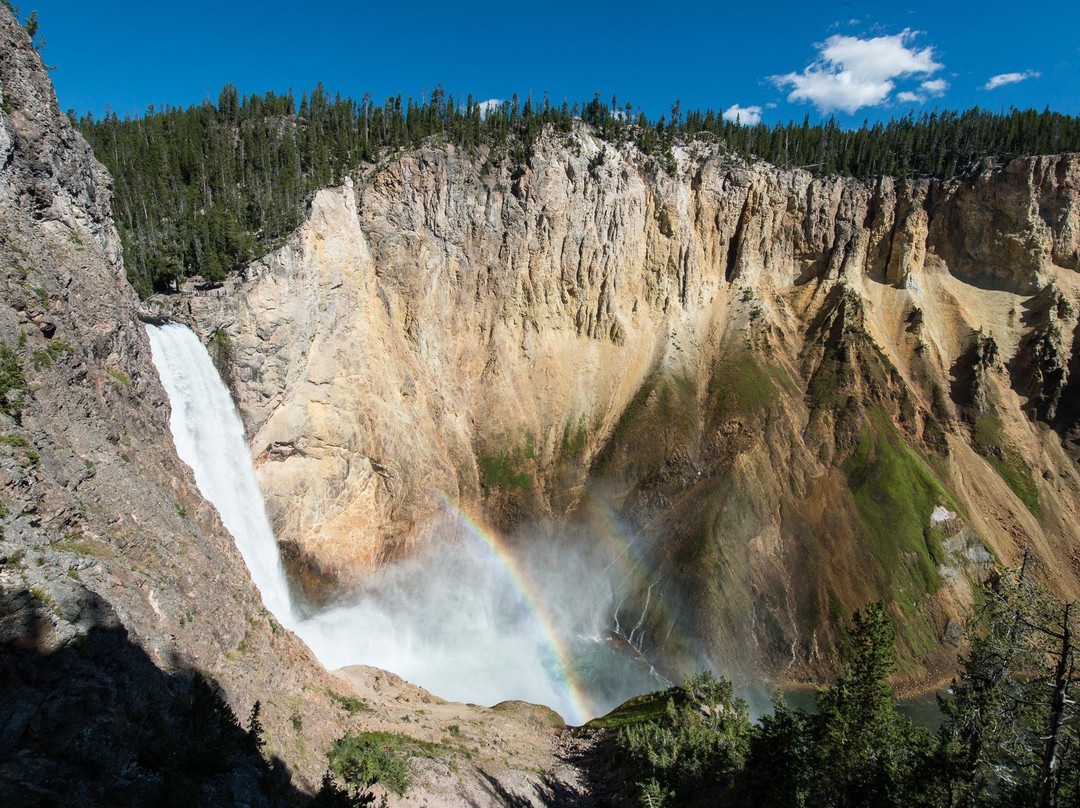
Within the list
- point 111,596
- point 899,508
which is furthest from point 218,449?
point 899,508

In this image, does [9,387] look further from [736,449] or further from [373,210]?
[736,449]

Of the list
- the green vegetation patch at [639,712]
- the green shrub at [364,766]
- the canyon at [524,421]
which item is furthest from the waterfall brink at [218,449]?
the green vegetation patch at [639,712]

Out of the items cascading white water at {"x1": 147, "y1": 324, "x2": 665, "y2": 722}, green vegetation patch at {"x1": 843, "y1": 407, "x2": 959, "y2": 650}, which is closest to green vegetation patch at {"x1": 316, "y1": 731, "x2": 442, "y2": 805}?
cascading white water at {"x1": 147, "y1": 324, "x2": 665, "y2": 722}

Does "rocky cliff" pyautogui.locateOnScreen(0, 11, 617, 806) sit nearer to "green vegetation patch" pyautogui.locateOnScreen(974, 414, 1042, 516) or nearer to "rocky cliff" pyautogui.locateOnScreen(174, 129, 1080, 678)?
"rocky cliff" pyautogui.locateOnScreen(174, 129, 1080, 678)

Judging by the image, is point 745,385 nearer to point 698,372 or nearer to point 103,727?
point 698,372

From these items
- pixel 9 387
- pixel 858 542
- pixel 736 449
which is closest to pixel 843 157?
pixel 736 449

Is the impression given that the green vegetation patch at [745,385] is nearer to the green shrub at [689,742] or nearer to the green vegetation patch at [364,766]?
the green shrub at [689,742]
